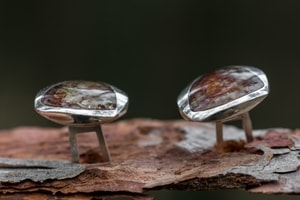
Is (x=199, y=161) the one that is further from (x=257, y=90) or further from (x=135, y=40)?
(x=135, y=40)

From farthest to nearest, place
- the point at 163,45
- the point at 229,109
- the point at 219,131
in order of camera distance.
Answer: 1. the point at 163,45
2. the point at 219,131
3. the point at 229,109

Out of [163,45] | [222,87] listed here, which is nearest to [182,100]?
[222,87]

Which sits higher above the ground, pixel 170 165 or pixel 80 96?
pixel 80 96

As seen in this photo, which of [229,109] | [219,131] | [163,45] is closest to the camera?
[229,109]

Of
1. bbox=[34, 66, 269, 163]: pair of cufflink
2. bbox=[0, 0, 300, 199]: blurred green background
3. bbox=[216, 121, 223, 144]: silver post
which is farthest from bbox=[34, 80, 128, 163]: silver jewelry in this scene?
bbox=[0, 0, 300, 199]: blurred green background

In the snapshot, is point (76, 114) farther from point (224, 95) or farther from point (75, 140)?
point (224, 95)

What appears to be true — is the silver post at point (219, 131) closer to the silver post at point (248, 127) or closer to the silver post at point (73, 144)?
the silver post at point (248, 127)
